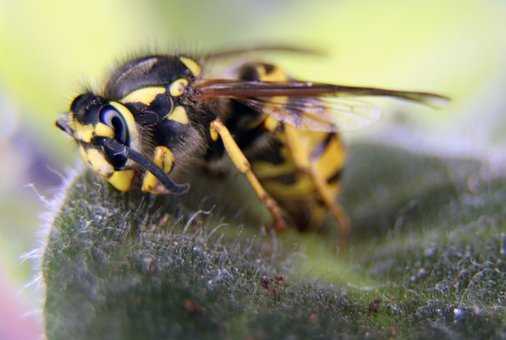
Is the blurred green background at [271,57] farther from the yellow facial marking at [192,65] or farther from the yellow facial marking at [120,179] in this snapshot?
the yellow facial marking at [120,179]

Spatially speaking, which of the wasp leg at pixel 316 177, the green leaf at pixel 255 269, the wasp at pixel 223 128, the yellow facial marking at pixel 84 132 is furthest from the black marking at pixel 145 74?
the wasp leg at pixel 316 177

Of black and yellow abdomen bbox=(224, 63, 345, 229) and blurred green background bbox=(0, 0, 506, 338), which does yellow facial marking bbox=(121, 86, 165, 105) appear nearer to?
black and yellow abdomen bbox=(224, 63, 345, 229)

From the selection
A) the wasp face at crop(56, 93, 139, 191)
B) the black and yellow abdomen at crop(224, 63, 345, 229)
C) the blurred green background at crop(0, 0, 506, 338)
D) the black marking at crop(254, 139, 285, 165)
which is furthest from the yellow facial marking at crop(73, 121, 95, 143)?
the blurred green background at crop(0, 0, 506, 338)

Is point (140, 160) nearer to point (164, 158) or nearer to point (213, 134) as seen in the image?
point (164, 158)

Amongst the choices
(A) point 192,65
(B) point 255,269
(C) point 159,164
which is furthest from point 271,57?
(B) point 255,269

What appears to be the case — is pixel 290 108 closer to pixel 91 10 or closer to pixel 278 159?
pixel 278 159

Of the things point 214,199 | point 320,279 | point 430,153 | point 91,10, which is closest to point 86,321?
point 320,279

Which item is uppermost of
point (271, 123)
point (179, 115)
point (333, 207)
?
point (179, 115)
